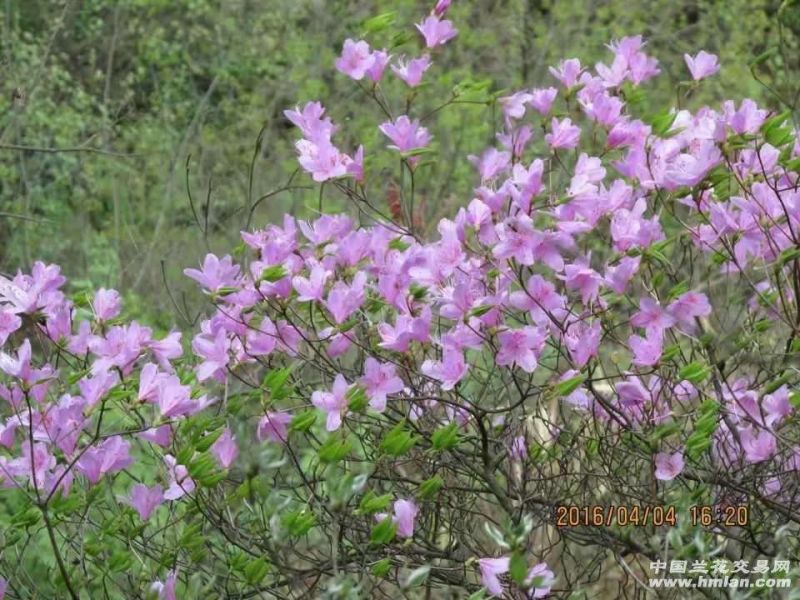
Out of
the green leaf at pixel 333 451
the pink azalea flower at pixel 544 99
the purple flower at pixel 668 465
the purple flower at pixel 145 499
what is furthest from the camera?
the pink azalea flower at pixel 544 99

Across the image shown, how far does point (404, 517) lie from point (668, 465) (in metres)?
0.44

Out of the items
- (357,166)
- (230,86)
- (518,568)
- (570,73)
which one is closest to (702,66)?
(570,73)

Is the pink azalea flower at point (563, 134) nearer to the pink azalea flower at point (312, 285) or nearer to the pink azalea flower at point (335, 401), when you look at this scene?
the pink azalea flower at point (312, 285)

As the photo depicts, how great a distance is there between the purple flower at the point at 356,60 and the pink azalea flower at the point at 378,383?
2.32 feet

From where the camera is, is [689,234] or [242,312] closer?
[242,312]

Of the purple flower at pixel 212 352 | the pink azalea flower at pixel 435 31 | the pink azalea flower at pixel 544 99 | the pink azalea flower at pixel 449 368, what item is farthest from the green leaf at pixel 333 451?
the pink azalea flower at pixel 435 31

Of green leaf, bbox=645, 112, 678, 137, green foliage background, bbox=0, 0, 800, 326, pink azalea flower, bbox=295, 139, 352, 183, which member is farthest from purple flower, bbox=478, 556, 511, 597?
green foliage background, bbox=0, 0, 800, 326

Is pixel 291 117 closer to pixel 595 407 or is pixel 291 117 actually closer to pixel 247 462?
pixel 595 407

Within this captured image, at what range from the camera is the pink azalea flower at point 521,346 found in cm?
187

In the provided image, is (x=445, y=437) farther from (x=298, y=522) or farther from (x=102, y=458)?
(x=102, y=458)

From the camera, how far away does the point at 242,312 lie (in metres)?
2.04

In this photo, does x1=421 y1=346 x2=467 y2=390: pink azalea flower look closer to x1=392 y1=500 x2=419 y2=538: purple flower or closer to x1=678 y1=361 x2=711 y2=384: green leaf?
x1=392 y1=500 x2=419 y2=538: purple flower

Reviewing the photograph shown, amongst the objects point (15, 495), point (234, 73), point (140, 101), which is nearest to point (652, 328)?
point (15, 495)

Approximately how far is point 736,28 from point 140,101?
420 cm
